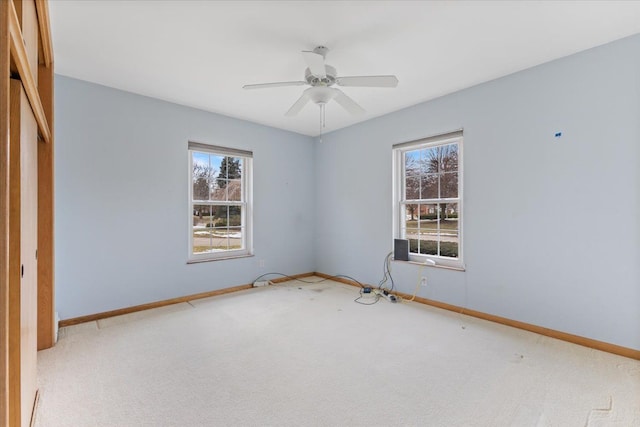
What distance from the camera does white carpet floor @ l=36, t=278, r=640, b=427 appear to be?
1690 mm

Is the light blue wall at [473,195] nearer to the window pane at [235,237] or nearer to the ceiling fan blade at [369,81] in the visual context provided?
the window pane at [235,237]

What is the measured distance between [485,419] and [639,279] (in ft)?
5.73

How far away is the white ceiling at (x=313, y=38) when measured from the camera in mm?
1995

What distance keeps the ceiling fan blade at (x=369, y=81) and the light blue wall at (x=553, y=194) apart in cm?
140

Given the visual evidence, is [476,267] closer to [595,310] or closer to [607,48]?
[595,310]

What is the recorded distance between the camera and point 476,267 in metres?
3.22

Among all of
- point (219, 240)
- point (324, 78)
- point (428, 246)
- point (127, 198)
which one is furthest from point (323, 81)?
point (219, 240)

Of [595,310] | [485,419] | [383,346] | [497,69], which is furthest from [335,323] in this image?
[497,69]

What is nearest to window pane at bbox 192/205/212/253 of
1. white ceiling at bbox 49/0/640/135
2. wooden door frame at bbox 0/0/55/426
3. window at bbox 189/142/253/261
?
window at bbox 189/142/253/261

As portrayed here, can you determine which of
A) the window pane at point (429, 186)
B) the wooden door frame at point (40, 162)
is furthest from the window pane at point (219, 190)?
the window pane at point (429, 186)

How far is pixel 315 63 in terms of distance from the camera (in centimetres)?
220

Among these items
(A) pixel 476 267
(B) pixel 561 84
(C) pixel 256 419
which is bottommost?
(C) pixel 256 419

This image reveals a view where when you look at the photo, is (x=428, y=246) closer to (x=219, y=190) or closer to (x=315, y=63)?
(x=315, y=63)

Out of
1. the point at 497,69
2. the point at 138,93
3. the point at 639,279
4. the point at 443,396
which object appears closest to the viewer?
the point at 443,396
